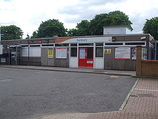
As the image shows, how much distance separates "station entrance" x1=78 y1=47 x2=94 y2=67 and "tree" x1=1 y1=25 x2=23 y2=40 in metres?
45.0

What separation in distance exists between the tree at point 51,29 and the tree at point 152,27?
24287 millimetres

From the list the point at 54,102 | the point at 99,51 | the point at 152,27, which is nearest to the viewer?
the point at 54,102

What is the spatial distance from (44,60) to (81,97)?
48.4ft

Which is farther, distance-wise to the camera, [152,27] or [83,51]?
[152,27]

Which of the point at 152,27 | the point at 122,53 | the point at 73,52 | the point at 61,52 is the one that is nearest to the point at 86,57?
the point at 73,52

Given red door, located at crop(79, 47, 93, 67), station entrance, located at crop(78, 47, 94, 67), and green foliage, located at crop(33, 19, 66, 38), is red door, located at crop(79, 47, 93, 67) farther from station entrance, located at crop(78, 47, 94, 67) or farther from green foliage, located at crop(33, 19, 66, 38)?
green foliage, located at crop(33, 19, 66, 38)

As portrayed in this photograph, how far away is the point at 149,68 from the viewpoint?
1337 centimetres

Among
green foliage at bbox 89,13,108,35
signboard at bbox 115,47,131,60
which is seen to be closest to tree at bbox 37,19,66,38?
green foliage at bbox 89,13,108,35

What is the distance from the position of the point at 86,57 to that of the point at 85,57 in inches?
4.3

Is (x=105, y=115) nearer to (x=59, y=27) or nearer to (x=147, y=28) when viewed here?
(x=147, y=28)

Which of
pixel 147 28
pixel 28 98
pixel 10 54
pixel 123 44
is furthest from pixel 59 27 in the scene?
pixel 28 98

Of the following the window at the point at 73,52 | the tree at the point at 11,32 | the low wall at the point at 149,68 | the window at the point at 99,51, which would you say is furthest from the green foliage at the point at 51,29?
the low wall at the point at 149,68

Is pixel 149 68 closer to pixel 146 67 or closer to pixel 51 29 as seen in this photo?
pixel 146 67

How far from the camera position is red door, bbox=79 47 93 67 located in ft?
62.5
